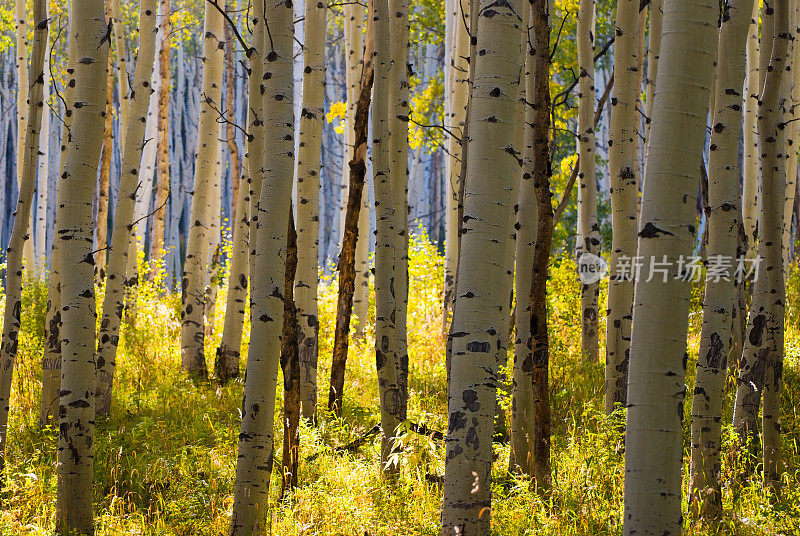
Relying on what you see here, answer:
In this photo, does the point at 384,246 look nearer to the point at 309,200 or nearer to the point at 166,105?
the point at 309,200

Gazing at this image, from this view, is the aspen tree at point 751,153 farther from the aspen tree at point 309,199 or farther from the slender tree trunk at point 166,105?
the slender tree trunk at point 166,105

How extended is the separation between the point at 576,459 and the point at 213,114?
5.53 metres

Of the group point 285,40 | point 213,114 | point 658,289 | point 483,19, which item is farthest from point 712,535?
point 213,114

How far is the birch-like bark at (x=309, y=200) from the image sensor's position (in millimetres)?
6082

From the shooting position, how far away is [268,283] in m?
3.77

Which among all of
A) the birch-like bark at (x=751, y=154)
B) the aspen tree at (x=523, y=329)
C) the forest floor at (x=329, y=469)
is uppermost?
the birch-like bark at (x=751, y=154)

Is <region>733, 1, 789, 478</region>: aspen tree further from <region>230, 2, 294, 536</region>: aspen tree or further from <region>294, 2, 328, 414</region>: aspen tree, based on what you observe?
<region>294, 2, 328, 414</region>: aspen tree

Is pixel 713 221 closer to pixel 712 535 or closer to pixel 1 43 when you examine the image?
pixel 712 535

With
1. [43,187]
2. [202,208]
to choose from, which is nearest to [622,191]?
[202,208]

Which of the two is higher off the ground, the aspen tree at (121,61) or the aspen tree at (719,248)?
the aspen tree at (121,61)

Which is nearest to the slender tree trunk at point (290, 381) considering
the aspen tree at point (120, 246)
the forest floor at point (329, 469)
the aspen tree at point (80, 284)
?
the forest floor at point (329, 469)

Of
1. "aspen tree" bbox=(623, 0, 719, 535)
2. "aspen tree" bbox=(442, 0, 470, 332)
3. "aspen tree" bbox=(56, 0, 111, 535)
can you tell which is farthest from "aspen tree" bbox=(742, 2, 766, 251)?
"aspen tree" bbox=(56, 0, 111, 535)

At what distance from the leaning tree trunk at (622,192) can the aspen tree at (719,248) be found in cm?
114

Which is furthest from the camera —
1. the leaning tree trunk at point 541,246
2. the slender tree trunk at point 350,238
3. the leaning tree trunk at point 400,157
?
the slender tree trunk at point 350,238
